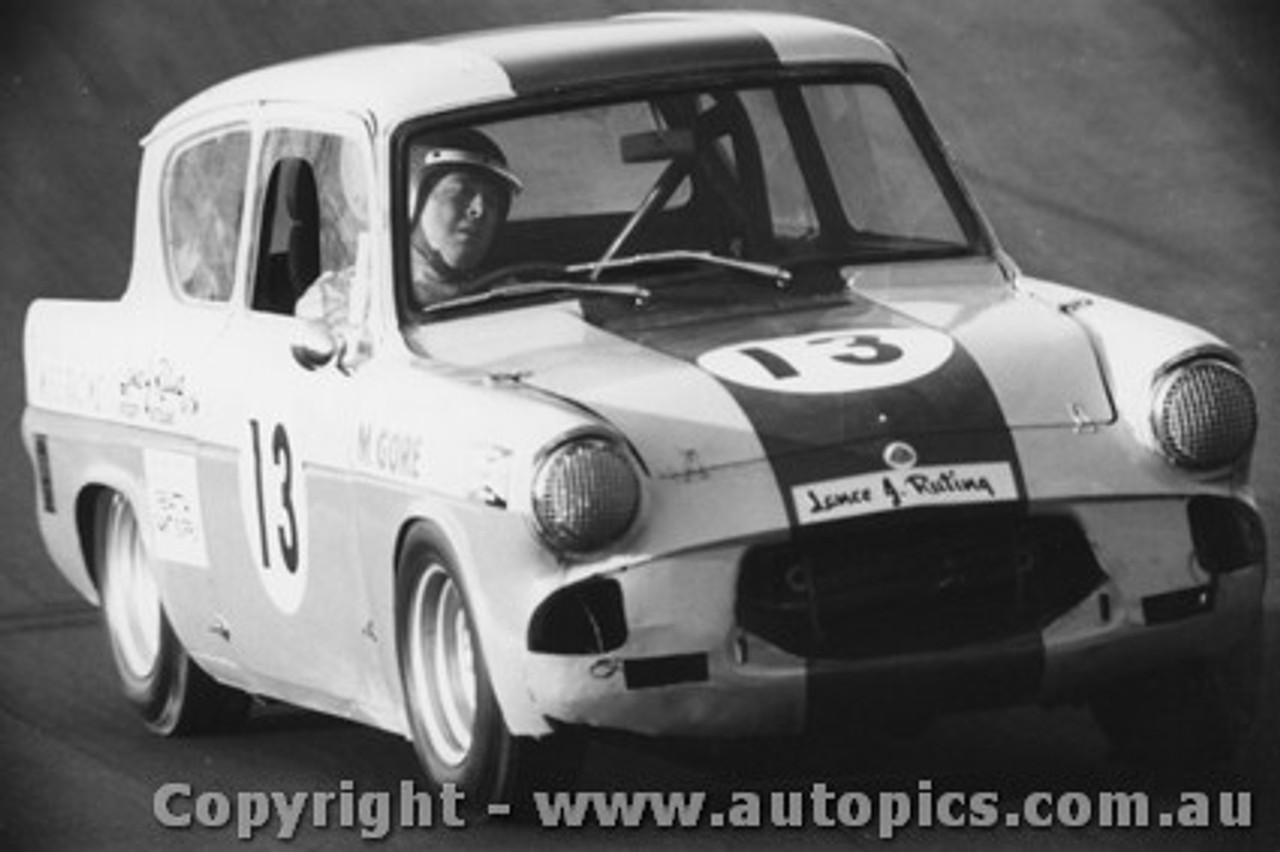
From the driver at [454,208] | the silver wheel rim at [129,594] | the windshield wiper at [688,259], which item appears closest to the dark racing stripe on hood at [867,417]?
the windshield wiper at [688,259]

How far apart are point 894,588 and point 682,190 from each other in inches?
65.0

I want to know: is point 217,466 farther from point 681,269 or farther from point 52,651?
point 52,651

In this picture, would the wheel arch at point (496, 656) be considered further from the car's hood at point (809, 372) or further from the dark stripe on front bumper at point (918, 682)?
the dark stripe on front bumper at point (918, 682)

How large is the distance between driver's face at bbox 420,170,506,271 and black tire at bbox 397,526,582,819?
0.86 meters

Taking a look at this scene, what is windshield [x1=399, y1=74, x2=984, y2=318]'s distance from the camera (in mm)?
8688

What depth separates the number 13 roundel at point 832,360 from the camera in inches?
306

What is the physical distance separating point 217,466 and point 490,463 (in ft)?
5.38

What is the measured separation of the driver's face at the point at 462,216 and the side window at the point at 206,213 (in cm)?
98

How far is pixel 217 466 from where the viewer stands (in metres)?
9.17

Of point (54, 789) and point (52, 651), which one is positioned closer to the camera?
point (54, 789)

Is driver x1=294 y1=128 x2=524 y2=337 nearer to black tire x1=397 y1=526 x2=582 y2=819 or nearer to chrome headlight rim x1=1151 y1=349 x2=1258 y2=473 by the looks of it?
black tire x1=397 y1=526 x2=582 y2=819

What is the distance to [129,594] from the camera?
10.3m

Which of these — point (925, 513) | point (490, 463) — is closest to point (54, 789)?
point (490, 463)

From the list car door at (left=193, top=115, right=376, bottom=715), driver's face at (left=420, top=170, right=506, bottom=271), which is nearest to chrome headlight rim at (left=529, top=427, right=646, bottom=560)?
car door at (left=193, top=115, right=376, bottom=715)
